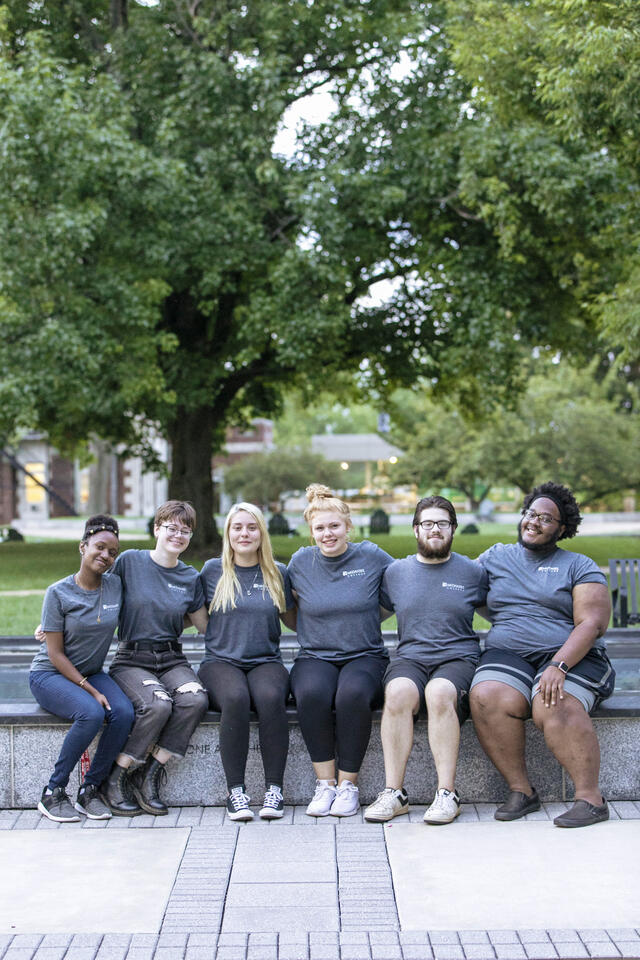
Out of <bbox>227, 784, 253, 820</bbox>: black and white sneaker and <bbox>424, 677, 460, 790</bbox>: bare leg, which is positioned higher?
<bbox>424, 677, 460, 790</bbox>: bare leg

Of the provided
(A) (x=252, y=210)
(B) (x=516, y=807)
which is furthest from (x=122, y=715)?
(A) (x=252, y=210)

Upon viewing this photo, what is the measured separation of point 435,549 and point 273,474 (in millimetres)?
33899

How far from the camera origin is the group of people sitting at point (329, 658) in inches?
209

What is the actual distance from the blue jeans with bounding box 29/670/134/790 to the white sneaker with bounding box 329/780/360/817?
43.8 inches

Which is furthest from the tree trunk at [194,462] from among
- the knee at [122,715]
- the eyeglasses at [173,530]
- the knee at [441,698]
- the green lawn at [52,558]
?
the knee at [441,698]

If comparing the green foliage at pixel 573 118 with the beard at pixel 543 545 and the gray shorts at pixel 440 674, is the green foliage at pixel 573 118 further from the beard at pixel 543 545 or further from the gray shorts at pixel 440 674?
the gray shorts at pixel 440 674

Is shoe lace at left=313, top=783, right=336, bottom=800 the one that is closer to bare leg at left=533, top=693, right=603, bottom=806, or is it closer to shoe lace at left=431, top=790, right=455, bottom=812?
shoe lace at left=431, top=790, right=455, bottom=812

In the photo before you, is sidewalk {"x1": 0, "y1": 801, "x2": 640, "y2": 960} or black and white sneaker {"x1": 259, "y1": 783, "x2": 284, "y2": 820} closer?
sidewalk {"x1": 0, "y1": 801, "x2": 640, "y2": 960}

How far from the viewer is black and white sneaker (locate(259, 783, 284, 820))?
5.29 meters

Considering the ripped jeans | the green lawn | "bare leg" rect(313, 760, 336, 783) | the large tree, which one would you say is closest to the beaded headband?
the ripped jeans

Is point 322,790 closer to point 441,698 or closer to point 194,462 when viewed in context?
point 441,698

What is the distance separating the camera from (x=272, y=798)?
17.5 feet

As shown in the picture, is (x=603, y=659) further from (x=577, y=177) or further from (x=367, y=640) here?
(x=577, y=177)

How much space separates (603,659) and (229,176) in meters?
14.1
